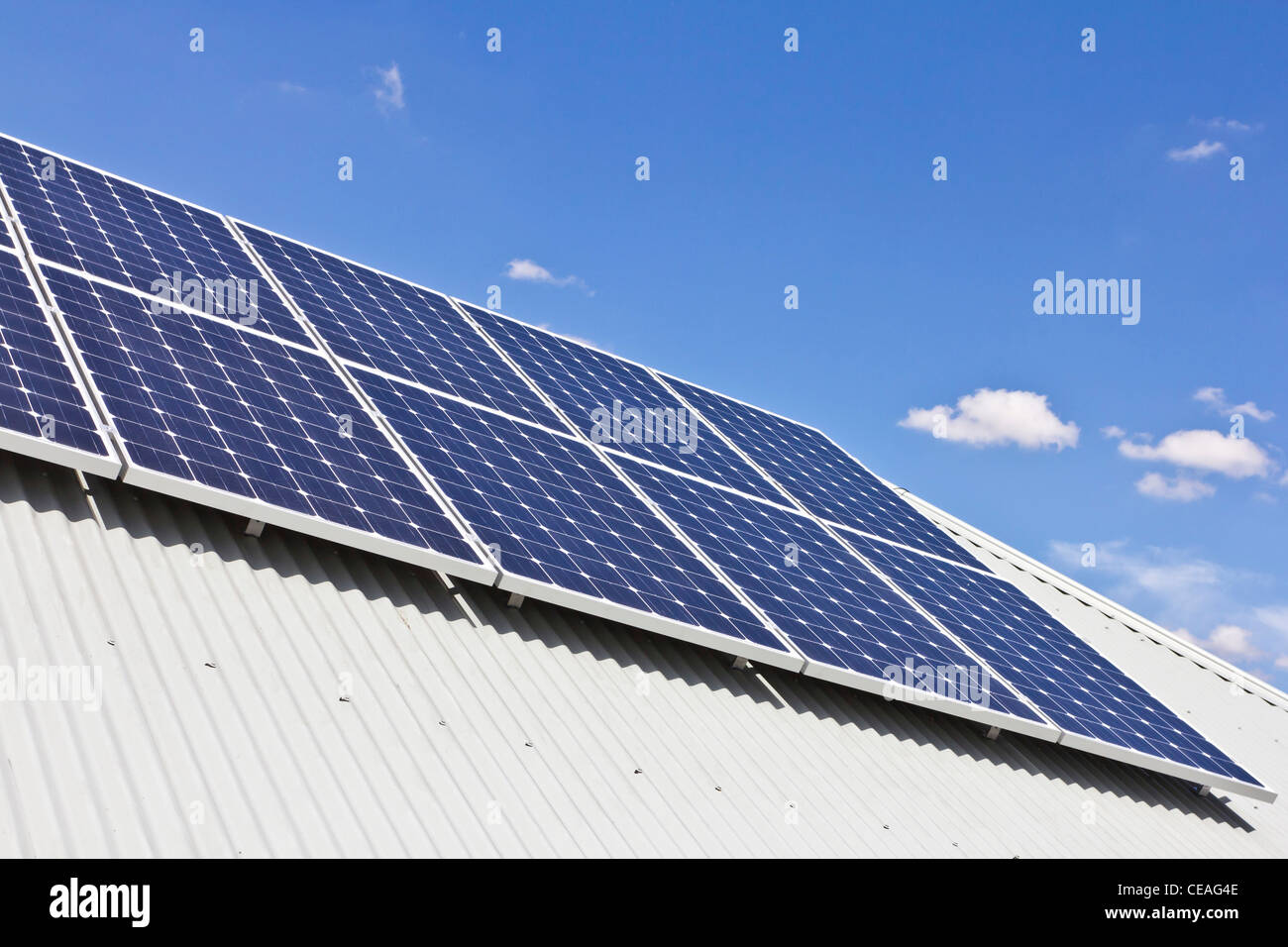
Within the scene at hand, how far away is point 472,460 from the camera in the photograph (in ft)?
48.6

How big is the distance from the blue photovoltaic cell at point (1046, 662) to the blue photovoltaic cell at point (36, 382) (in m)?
12.6

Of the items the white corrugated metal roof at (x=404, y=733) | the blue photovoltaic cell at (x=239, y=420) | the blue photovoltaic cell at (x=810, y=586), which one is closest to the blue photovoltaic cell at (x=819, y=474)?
the blue photovoltaic cell at (x=810, y=586)

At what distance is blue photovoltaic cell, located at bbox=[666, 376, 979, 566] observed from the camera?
21.4 m

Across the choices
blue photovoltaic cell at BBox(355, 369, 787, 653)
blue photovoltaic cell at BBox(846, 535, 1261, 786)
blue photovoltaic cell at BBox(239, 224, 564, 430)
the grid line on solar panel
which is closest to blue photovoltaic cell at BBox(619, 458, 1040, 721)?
the grid line on solar panel

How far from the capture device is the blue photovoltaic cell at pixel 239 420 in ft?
37.5

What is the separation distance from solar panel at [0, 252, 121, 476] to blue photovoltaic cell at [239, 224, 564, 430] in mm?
4811

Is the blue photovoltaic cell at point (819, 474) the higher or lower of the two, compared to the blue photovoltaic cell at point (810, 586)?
higher

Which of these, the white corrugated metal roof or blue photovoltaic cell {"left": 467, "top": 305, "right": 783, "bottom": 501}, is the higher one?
blue photovoltaic cell {"left": 467, "top": 305, "right": 783, "bottom": 501}

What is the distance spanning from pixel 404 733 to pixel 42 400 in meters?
4.64

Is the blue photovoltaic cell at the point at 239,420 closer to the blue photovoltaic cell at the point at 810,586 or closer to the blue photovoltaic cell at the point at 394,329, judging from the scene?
the blue photovoltaic cell at the point at 394,329

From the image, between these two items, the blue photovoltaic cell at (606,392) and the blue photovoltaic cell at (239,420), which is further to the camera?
the blue photovoltaic cell at (606,392)

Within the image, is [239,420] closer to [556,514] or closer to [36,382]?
[36,382]

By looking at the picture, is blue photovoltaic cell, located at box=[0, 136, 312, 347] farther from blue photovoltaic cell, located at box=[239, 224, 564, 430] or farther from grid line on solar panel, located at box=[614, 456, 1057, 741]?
grid line on solar panel, located at box=[614, 456, 1057, 741]
